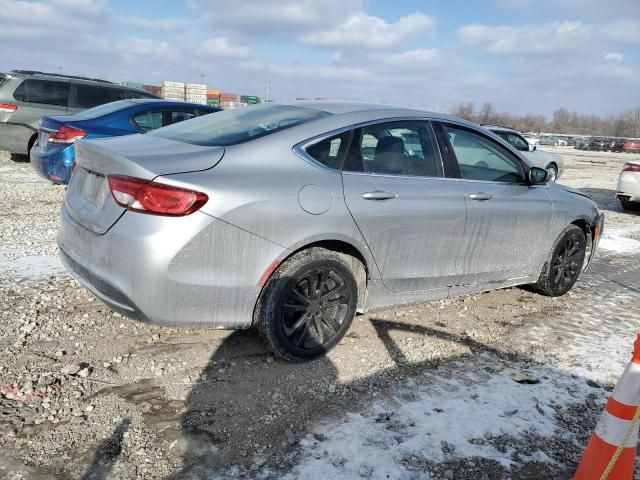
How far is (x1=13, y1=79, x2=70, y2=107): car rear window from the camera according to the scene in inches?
401

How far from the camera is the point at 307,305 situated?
132 inches

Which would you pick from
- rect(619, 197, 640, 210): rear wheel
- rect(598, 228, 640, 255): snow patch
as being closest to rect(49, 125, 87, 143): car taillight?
rect(598, 228, 640, 255): snow patch

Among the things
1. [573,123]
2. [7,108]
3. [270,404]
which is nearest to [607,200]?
[270,404]

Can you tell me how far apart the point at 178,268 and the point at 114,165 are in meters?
0.71

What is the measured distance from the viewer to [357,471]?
244cm

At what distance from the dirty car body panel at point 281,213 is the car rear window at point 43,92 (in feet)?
26.0

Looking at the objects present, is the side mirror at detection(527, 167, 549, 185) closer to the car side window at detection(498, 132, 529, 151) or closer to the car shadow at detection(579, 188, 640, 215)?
the car shadow at detection(579, 188, 640, 215)

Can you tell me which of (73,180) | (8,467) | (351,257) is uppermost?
(73,180)

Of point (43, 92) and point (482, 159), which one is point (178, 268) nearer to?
point (482, 159)

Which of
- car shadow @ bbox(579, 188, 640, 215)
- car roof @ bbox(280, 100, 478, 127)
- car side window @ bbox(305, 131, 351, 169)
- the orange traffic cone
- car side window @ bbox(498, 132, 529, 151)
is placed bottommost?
the orange traffic cone

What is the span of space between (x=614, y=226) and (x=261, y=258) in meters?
8.34

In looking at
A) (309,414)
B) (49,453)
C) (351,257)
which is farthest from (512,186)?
(49,453)

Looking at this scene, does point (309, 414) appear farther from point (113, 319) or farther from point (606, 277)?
point (606, 277)

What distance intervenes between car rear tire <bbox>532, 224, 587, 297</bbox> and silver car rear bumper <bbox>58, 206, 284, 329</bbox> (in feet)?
9.89
